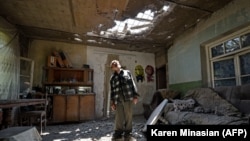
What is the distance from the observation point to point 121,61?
6.35m

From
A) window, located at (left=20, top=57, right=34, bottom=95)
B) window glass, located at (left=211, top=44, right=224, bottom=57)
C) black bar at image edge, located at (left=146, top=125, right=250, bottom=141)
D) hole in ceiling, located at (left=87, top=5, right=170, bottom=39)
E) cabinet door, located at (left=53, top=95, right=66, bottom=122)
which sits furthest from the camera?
cabinet door, located at (left=53, top=95, right=66, bottom=122)

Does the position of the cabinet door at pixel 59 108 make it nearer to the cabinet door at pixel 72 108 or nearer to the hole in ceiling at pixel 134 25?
the cabinet door at pixel 72 108

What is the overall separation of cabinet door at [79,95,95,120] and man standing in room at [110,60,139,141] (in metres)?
2.37

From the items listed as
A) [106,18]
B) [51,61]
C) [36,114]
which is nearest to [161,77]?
[106,18]

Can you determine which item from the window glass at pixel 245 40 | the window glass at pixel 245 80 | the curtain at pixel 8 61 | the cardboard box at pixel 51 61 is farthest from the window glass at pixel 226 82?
the curtain at pixel 8 61

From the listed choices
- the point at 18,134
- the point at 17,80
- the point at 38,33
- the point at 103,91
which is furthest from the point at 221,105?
the point at 38,33

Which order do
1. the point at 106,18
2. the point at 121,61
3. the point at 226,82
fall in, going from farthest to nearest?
the point at 121,61 → the point at 106,18 → the point at 226,82

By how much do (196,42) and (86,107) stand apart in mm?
3698

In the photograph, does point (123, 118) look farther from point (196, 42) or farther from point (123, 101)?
point (196, 42)

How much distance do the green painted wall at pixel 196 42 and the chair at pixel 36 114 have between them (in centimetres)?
382

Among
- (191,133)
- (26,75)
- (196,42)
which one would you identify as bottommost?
(191,133)

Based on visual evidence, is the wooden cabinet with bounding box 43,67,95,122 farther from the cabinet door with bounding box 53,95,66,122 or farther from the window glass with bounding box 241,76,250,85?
the window glass with bounding box 241,76,250,85

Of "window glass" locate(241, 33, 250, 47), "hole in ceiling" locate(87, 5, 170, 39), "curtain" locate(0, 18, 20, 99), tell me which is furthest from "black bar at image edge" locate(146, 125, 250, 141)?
"curtain" locate(0, 18, 20, 99)

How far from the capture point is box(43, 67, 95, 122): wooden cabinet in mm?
4668
